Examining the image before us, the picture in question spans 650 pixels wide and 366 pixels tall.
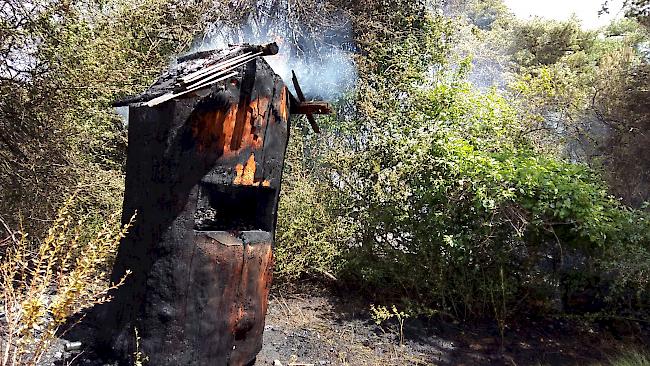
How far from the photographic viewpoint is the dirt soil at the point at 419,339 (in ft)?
13.4

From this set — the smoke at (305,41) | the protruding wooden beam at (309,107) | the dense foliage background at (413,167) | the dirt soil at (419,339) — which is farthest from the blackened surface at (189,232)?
the smoke at (305,41)

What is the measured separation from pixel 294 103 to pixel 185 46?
4292 millimetres

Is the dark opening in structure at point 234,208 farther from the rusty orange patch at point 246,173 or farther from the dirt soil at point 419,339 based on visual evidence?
the dirt soil at point 419,339

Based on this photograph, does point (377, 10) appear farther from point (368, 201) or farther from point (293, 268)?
point (293, 268)

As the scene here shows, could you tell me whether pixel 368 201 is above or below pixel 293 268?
above

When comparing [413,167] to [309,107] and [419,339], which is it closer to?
[419,339]

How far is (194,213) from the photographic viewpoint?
2.77m

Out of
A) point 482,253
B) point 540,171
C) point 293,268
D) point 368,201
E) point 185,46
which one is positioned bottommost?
point 293,268

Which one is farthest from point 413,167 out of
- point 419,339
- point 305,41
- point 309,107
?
point 305,41

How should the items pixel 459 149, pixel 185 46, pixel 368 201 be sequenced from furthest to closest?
pixel 185 46 → pixel 368 201 → pixel 459 149

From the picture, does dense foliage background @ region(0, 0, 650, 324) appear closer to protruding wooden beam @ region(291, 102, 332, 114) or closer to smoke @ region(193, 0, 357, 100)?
smoke @ region(193, 0, 357, 100)

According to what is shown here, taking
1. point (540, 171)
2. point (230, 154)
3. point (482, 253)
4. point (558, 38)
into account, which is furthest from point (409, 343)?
point (558, 38)

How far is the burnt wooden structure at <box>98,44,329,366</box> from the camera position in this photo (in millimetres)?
2734

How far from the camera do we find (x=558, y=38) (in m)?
13.1
